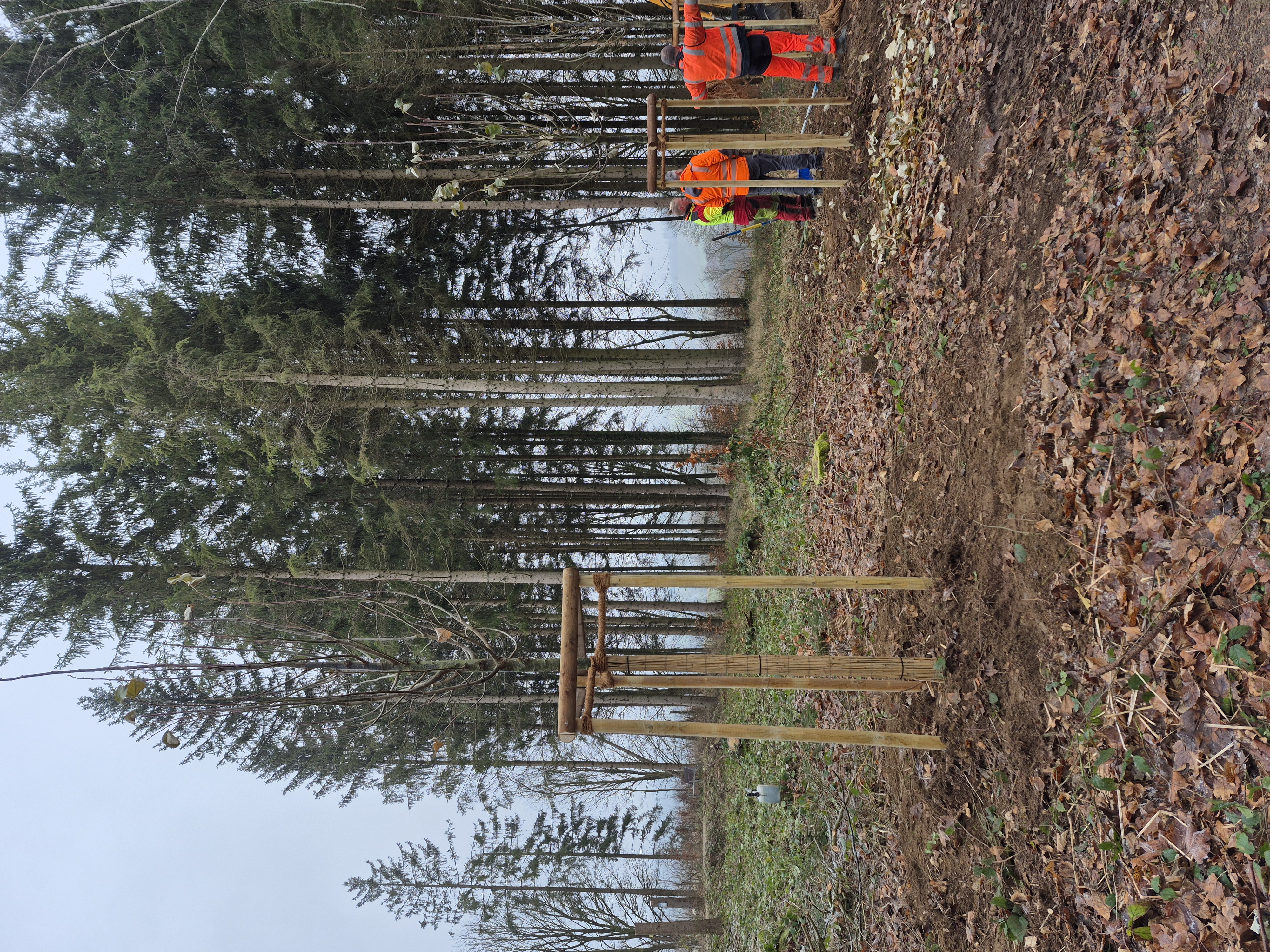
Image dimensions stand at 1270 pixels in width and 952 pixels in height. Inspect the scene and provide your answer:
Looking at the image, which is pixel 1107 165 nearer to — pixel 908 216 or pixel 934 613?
pixel 908 216

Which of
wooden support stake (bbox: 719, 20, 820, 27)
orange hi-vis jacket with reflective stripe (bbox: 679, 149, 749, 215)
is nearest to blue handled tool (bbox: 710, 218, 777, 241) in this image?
orange hi-vis jacket with reflective stripe (bbox: 679, 149, 749, 215)

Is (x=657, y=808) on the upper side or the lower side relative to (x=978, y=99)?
lower

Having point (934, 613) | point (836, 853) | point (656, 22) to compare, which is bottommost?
point (836, 853)

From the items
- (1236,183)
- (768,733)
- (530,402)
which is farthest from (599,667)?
(530,402)

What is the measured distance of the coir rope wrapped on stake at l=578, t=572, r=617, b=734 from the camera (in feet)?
13.1

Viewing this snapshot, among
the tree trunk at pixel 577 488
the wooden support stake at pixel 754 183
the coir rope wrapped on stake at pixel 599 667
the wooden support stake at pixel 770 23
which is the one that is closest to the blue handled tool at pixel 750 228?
the wooden support stake at pixel 754 183

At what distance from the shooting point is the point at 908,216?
566cm

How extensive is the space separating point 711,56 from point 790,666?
5.47 metres

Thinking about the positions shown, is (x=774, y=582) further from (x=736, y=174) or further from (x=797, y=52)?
(x=797, y=52)

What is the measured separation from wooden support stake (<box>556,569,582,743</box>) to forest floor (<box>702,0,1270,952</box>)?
2359 mm

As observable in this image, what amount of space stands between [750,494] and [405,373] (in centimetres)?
623

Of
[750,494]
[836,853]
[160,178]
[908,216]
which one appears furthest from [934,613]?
[160,178]

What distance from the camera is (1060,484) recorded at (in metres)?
3.56

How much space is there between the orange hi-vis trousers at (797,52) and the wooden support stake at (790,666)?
19.1 feet
